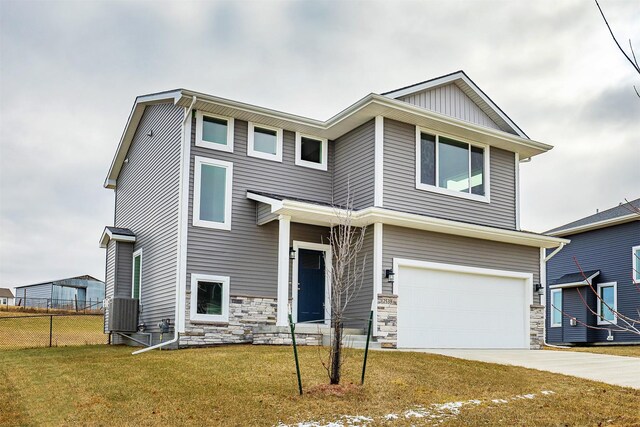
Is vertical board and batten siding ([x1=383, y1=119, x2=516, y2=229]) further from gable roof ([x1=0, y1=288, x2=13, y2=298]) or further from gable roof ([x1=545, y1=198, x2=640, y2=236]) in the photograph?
gable roof ([x1=0, y1=288, x2=13, y2=298])

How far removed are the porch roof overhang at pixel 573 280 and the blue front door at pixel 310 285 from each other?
40.2 feet

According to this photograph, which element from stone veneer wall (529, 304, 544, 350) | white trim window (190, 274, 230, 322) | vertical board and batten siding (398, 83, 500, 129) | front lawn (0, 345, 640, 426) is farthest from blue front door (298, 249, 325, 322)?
stone veneer wall (529, 304, 544, 350)

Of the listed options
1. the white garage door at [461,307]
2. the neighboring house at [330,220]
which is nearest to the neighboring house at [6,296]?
the neighboring house at [330,220]

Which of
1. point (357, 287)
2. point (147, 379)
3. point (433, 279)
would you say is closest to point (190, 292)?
point (357, 287)

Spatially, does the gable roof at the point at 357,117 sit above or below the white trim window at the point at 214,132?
above

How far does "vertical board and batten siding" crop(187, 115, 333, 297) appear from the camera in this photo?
15.4 metres

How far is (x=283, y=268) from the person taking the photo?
1493 cm

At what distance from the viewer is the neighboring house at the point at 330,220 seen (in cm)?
1523

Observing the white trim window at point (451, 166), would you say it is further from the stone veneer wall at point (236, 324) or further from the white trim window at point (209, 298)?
the white trim window at point (209, 298)

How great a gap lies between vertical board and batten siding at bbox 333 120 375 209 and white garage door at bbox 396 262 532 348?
85.3 inches

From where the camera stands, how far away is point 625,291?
924 inches

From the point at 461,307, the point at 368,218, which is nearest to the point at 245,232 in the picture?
the point at 368,218

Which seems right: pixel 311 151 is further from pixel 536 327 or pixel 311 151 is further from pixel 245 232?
pixel 536 327

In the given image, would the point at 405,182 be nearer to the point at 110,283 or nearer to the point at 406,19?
the point at 406,19
